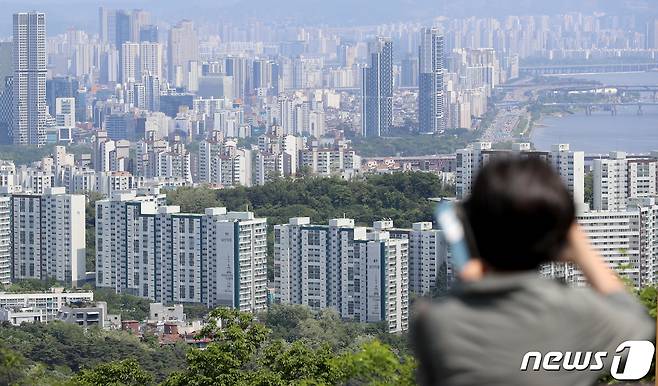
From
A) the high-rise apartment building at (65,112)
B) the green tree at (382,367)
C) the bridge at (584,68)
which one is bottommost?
the green tree at (382,367)

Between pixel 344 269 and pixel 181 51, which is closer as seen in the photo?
pixel 344 269

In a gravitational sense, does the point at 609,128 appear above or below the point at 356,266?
above

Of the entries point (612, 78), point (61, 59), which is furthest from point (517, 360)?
point (61, 59)

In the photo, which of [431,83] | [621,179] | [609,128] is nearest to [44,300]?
[621,179]

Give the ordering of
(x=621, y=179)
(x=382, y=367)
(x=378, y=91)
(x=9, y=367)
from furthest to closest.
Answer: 1. (x=378, y=91)
2. (x=621, y=179)
3. (x=9, y=367)
4. (x=382, y=367)

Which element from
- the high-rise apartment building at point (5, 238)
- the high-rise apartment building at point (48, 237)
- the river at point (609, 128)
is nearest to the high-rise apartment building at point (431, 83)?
the river at point (609, 128)

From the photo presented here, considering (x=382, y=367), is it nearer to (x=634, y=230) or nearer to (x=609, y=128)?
(x=634, y=230)

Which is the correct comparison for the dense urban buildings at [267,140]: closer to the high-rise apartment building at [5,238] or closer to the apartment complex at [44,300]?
the high-rise apartment building at [5,238]
